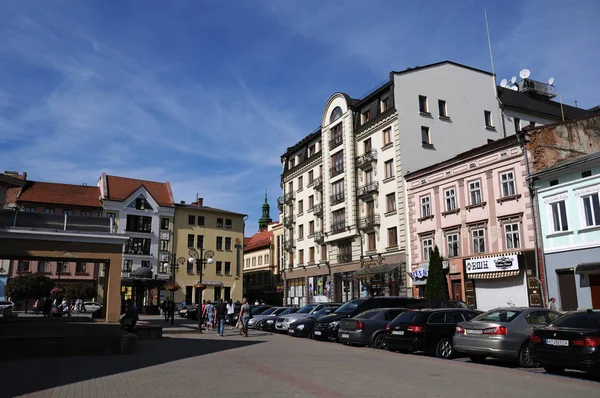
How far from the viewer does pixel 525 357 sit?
1280 centimetres

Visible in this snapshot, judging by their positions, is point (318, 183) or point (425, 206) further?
point (318, 183)

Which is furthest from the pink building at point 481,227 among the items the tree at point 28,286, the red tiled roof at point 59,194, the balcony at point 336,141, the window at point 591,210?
the red tiled roof at point 59,194

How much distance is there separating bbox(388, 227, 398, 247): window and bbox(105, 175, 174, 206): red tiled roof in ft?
114

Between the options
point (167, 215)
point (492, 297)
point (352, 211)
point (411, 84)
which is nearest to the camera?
point (492, 297)

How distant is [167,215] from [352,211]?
29.9m

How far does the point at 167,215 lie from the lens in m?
62.9

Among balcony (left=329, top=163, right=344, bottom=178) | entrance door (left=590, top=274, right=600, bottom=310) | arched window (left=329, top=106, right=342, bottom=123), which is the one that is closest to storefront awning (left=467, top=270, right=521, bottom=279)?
entrance door (left=590, top=274, right=600, bottom=310)

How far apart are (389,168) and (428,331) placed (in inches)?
940

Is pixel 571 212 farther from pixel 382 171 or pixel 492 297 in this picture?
pixel 382 171

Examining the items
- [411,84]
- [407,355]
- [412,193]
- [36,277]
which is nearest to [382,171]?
[412,193]

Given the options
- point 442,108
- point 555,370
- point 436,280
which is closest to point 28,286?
point 436,280

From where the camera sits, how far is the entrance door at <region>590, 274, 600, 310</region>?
22.7 m

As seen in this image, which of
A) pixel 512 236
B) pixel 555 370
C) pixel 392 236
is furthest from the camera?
pixel 392 236

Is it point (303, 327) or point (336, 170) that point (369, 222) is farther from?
point (303, 327)
